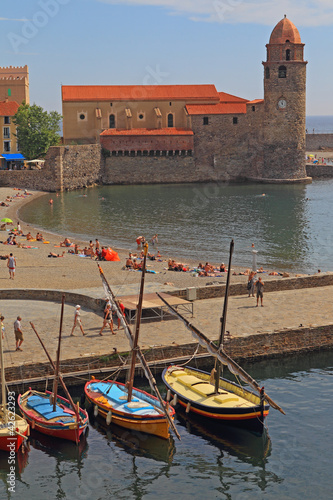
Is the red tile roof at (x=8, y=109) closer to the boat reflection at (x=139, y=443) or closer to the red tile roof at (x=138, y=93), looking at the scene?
the red tile roof at (x=138, y=93)

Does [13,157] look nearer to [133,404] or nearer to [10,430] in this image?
[133,404]

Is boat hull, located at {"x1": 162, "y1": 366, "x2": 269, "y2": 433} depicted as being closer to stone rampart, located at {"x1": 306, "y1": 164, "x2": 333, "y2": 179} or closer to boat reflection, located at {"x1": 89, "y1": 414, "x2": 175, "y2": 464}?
boat reflection, located at {"x1": 89, "y1": 414, "x2": 175, "y2": 464}

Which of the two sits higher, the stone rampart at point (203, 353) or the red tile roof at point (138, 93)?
the red tile roof at point (138, 93)

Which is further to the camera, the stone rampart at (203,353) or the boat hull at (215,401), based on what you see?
the stone rampart at (203,353)

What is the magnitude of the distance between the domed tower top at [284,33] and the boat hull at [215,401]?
68.5m

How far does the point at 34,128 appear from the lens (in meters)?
86.2

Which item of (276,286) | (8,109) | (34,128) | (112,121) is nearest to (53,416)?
(276,286)

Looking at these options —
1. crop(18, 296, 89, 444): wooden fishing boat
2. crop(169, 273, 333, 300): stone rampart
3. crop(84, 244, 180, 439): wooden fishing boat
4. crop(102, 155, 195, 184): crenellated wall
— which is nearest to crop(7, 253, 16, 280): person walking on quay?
crop(169, 273, 333, 300): stone rampart

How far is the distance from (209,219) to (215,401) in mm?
43795

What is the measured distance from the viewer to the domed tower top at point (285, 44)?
8462cm

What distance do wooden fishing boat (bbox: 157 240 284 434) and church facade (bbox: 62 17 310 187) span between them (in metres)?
68.1

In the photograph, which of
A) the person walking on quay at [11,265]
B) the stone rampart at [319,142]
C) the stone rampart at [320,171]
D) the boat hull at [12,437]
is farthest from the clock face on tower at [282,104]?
the boat hull at [12,437]

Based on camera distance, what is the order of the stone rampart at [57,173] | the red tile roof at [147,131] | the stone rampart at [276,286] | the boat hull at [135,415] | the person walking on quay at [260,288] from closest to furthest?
the boat hull at [135,415]
the person walking on quay at [260,288]
the stone rampart at [276,286]
the stone rampart at [57,173]
the red tile roof at [147,131]

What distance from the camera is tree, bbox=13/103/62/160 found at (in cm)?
8538
